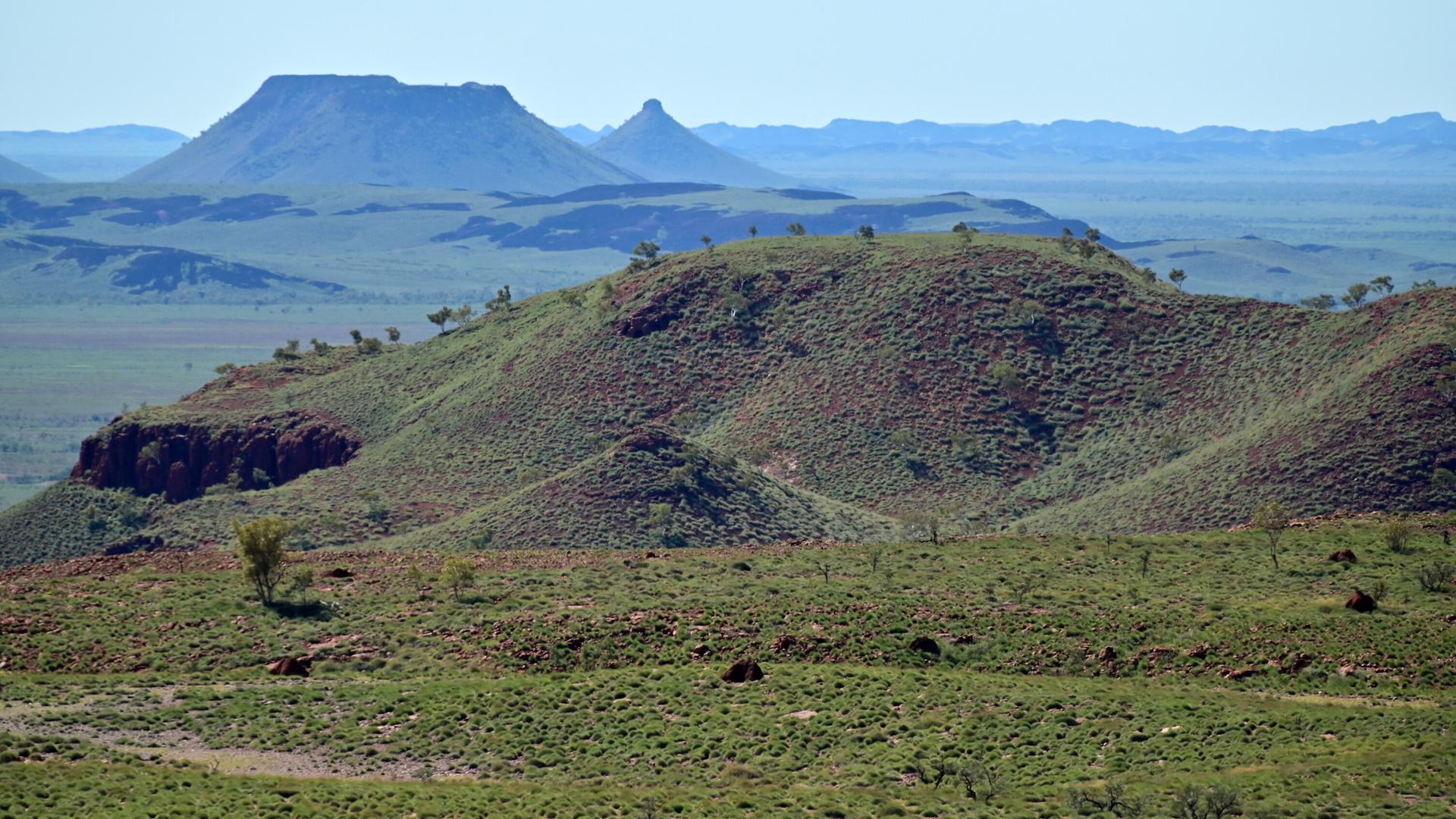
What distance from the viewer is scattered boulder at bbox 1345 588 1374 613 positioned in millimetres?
49062

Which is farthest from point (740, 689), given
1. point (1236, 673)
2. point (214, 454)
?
point (214, 454)

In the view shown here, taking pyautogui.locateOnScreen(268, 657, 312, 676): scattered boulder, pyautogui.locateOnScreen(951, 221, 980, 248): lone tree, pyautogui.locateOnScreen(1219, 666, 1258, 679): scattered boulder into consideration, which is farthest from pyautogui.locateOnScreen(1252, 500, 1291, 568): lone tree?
pyautogui.locateOnScreen(951, 221, 980, 248): lone tree

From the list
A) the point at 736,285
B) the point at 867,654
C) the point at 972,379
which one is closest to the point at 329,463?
A: the point at 736,285

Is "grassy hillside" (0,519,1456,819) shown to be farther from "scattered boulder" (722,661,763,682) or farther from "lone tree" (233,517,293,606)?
"lone tree" (233,517,293,606)

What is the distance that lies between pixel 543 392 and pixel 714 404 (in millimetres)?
12879

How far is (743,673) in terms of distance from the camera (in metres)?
46.3

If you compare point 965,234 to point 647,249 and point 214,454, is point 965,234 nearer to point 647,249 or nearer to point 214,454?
point 647,249

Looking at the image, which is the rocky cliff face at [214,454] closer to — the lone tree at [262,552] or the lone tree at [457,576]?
the lone tree at [262,552]

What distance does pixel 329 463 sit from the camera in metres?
110

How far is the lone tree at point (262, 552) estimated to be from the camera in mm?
55094

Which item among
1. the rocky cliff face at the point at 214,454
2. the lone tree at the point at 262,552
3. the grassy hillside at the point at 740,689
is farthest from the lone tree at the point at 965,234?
the lone tree at the point at 262,552

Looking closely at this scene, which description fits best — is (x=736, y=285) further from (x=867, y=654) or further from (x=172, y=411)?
(x=867, y=654)

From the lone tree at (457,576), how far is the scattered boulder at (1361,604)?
3050cm

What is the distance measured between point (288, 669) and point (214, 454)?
68.6m
